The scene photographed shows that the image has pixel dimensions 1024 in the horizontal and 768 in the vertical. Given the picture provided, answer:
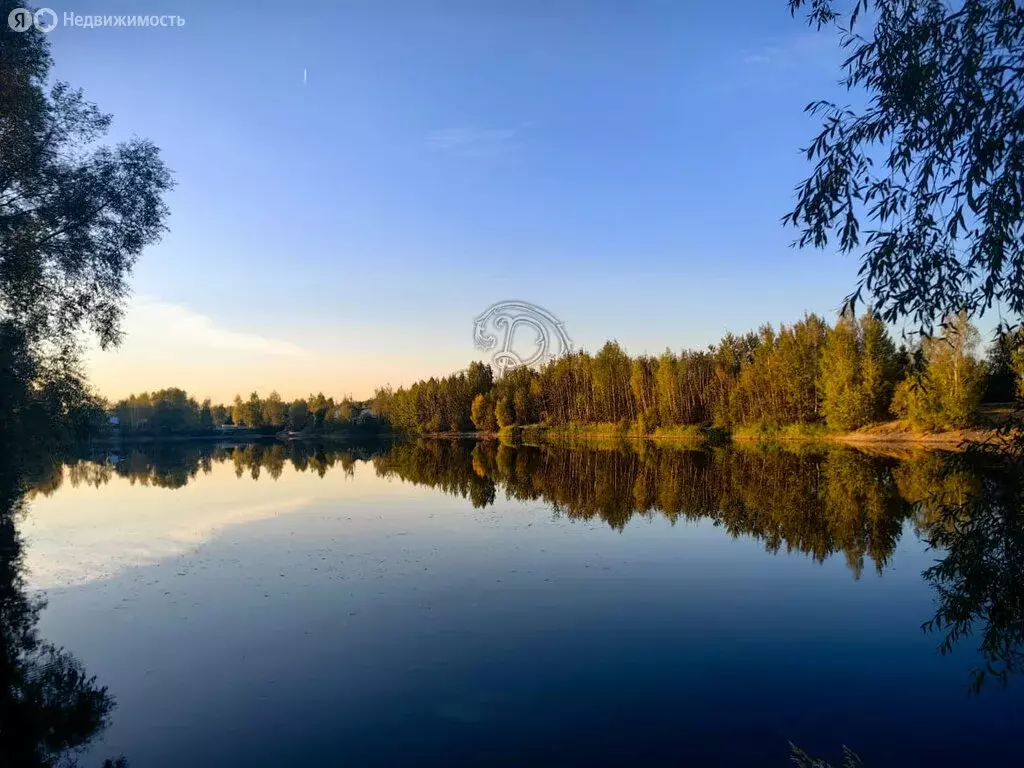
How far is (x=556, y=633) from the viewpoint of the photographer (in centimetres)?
1225

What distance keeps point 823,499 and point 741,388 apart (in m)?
63.3

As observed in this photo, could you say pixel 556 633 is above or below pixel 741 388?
below

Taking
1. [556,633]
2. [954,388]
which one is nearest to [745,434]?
[954,388]

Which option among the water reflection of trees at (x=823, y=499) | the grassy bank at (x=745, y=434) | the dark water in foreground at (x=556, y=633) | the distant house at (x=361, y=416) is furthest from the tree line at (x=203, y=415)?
the dark water in foreground at (x=556, y=633)

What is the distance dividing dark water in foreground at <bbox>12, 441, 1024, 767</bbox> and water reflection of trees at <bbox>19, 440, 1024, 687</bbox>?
58 millimetres

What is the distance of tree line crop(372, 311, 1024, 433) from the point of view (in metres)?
59.7

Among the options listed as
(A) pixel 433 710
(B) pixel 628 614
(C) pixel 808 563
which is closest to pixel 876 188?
(A) pixel 433 710

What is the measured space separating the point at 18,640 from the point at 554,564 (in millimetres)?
12342

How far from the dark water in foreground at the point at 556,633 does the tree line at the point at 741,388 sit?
22.8 metres

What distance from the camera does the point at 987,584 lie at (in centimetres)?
562

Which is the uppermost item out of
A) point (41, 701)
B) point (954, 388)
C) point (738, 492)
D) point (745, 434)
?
point (954, 388)

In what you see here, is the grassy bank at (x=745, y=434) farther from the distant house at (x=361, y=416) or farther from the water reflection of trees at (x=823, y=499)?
the distant house at (x=361, y=416)

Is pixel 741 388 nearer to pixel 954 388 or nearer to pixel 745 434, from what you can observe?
pixel 745 434

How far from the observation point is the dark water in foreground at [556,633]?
797cm
